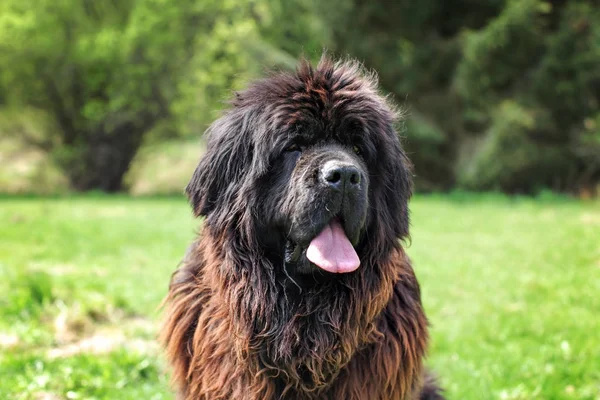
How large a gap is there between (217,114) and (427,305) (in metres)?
4.03

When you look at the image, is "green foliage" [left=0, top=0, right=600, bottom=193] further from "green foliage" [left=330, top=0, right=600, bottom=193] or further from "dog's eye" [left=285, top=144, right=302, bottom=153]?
"dog's eye" [left=285, top=144, right=302, bottom=153]

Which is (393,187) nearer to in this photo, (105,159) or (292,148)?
(292,148)

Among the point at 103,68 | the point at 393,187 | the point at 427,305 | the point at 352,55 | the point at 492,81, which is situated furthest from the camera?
the point at 103,68

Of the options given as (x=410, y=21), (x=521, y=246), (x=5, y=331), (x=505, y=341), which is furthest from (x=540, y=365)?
(x=410, y=21)

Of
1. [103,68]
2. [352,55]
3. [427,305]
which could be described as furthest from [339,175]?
[103,68]

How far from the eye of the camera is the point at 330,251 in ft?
8.93

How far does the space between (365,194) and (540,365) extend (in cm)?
250

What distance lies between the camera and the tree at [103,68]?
20188mm

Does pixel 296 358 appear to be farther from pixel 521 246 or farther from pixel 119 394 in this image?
pixel 521 246

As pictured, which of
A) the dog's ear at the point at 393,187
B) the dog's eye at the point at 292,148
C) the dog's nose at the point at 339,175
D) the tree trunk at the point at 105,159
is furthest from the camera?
the tree trunk at the point at 105,159

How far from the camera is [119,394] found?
12.8ft

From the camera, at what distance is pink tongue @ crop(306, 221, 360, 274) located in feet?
8.77

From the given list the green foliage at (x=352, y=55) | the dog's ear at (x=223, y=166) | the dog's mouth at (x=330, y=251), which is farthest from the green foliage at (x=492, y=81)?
the dog's mouth at (x=330, y=251)

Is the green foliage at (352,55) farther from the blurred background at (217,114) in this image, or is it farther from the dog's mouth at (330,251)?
the dog's mouth at (330,251)
